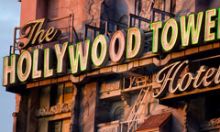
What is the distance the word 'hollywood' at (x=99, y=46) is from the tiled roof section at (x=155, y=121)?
3718mm

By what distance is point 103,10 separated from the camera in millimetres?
88000

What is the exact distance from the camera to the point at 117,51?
82.4 metres

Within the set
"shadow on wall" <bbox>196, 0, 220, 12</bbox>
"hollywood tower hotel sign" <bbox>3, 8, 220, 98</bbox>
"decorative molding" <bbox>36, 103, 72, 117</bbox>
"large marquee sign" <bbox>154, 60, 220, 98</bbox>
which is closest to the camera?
"large marquee sign" <bbox>154, 60, 220, 98</bbox>

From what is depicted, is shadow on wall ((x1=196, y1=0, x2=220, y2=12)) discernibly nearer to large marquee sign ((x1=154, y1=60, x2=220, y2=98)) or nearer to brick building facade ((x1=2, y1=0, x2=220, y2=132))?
brick building facade ((x1=2, y1=0, x2=220, y2=132))

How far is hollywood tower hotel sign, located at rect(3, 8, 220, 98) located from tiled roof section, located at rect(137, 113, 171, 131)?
55.7 inches

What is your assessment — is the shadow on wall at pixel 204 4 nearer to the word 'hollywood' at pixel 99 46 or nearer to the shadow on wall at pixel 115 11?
the word 'hollywood' at pixel 99 46

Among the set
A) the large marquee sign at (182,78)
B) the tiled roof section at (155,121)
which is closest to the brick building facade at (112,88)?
the tiled roof section at (155,121)

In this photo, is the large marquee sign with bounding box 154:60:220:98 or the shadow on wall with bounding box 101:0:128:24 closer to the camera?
the large marquee sign with bounding box 154:60:220:98

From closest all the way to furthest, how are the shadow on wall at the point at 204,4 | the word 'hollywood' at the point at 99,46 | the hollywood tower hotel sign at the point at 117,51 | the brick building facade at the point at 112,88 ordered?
1. the hollywood tower hotel sign at the point at 117,51
2. the word 'hollywood' at the point at 99,46
3. the brick building facade at the point at 112,88
4. the shadow on wall at the point at 204,4

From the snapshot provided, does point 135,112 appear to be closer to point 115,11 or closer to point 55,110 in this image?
point 55,110

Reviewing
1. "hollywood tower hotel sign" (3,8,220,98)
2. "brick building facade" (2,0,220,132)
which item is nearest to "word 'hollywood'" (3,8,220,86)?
"hollywood tower hotel sign" (3,8,220,98)

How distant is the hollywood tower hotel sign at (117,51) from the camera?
7750cm

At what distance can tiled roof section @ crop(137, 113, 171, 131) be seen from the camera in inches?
3120

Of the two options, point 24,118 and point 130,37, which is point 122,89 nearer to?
point 130,37
